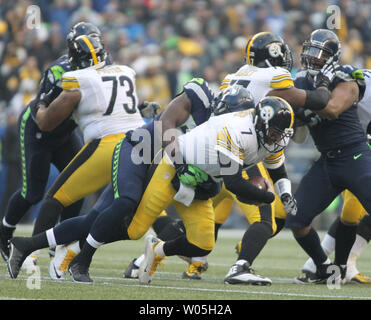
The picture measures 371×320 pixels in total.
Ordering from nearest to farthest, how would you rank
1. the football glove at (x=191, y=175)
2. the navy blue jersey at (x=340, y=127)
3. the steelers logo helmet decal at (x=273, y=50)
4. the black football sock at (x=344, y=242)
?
the football glove at (x=191, y=175) → the steelers logo helmet decal at (x=273, y=50) → the navy blue jersey at (x=340, y=127) → the black football sock at (x=344, y=242)

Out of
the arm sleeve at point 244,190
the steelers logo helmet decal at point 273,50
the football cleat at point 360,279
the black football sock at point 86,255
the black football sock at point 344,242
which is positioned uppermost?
the steelers logo helmet decal at point 273,50

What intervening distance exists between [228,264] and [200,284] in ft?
6.49

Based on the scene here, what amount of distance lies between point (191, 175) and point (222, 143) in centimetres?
34

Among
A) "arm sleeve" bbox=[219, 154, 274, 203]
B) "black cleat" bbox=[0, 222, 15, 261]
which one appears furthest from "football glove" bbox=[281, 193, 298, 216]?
"black cleat" bbox=[0, 222, 15, 261]

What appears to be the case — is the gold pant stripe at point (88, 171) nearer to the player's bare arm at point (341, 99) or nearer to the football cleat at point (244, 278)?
the football cleat at point (244, 278)

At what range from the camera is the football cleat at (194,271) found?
648 cm

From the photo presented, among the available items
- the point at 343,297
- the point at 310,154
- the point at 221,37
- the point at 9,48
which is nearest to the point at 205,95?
the point at 343,297

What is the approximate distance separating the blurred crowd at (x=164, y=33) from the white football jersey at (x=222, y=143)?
24.8 feet

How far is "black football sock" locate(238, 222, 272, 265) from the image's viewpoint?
6.01 m

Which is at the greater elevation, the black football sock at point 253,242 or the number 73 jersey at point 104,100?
the number 73 jersey at point 104,100

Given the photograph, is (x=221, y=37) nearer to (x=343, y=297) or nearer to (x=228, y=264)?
(x=228, y=264)

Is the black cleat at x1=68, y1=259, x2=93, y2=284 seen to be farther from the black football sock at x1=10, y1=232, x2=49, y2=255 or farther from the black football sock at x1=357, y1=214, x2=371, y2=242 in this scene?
the black football sock at x1=357, y1=214, x2=371, y2=242

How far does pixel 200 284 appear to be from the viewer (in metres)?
5.95

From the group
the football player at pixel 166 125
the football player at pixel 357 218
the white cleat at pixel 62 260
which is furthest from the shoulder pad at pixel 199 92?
the white cleat at pixel 62 260
